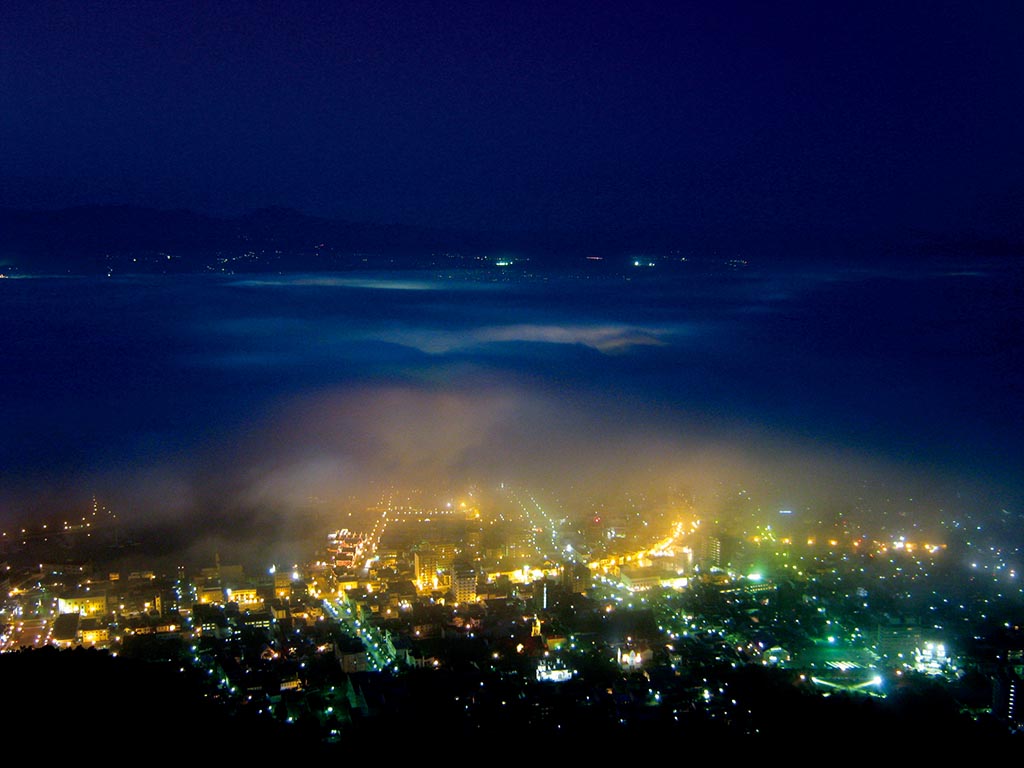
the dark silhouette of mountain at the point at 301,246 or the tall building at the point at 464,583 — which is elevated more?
the dark silhouette of mountain at the point at 301,246

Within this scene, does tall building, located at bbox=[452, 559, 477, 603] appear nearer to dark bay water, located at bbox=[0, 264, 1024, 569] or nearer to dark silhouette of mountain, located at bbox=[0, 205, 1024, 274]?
dark bay water, located at bbox=[0, 264, 1024, 569]

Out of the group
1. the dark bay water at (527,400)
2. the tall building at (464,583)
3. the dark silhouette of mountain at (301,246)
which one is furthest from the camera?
the dark silhouette of mountain at (301,246)

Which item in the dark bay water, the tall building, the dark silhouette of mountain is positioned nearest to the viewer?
the tall building

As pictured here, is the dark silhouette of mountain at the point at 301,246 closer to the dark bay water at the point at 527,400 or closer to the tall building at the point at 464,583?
the dark bay water at the point at 527,400

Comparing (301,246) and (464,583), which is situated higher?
(301,246)

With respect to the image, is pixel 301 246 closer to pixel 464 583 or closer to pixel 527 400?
pixel 527 400

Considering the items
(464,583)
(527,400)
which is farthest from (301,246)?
(464,583)

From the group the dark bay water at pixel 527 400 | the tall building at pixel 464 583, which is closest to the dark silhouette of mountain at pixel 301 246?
the dark bay water at pixel 527 400

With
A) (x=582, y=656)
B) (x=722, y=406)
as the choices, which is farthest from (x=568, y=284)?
(x=582, y=656)

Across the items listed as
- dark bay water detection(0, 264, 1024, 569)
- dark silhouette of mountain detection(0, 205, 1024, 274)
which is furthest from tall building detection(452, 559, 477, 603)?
dark silhouette of mountain detection(0, 205, 1024, 274)

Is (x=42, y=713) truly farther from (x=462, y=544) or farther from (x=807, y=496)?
(x=807, y=496)

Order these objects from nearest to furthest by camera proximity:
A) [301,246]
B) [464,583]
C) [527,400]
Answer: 1. [464,583]
2. [527,400]
3. [301,246]
